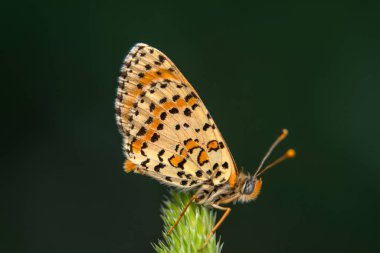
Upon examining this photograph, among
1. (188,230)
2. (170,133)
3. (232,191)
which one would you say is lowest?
(188,230)

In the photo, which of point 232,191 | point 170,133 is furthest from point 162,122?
point 232,191

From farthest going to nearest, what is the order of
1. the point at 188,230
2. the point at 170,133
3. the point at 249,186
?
the point at 170,133, the point at 249,186, the point at 188,230

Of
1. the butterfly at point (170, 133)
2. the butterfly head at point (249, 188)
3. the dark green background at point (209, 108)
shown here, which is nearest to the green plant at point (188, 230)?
the butterfly at point (170, 133)

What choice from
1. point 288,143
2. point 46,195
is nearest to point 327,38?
point 288,143

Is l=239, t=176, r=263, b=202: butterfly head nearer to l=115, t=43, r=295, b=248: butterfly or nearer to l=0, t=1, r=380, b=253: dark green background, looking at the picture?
l=115, t=43, r=295, b=248: butterfly

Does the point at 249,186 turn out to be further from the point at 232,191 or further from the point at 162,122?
the point at 162,122

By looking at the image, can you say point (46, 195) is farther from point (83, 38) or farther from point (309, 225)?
point (309, 225)

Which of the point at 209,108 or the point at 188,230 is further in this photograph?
the point at 209,108

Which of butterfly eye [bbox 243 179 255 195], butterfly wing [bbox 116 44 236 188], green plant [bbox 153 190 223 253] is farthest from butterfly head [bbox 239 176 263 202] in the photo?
green plant [bbox 153 190 223 253]
